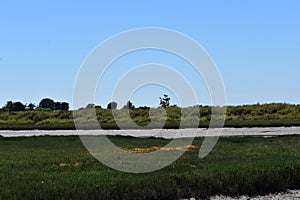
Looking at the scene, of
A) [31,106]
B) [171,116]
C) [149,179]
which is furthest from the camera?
[31,106]

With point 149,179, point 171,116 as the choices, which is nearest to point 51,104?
point 171,116

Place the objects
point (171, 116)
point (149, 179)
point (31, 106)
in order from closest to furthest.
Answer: point (149, 179), point (171, 116), point (31, 106)

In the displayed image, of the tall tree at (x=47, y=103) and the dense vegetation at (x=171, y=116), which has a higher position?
the tall tree at (x=47, y=103)

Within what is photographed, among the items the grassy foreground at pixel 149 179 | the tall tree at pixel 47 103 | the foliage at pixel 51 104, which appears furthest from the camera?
the tall tree at pixel 47 103

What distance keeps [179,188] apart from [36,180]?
2.88 m

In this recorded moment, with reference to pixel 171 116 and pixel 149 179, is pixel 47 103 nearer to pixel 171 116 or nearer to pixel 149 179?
pixel 171 116

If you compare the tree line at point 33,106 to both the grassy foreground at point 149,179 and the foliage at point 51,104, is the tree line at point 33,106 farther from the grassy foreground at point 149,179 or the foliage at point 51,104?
the grassy foreground at point 149,179

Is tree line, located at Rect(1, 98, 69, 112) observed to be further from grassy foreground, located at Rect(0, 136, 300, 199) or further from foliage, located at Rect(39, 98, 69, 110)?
grassy foreground, located at Rect(0, 136, 300, 199)

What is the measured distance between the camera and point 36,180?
36.9ft

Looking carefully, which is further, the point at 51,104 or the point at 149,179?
the point at 51,104

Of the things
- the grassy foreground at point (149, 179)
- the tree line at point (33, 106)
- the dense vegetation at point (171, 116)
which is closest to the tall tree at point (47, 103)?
the tree line at point (33, 106)

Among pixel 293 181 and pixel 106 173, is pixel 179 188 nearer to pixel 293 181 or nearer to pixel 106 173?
pixel 106 173

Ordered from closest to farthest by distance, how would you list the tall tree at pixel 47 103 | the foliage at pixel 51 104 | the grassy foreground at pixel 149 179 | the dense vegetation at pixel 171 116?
the grassy foreground at pixel 149 179 < the dense vegetation at pixel 171 116 < the foliage at pixel 51 104 < the tall tree at pixel 47 103

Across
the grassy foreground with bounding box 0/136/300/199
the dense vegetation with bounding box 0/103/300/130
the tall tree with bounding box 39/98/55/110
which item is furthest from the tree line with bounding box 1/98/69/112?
the grassy foreground with bounding box 0/136/300/199
